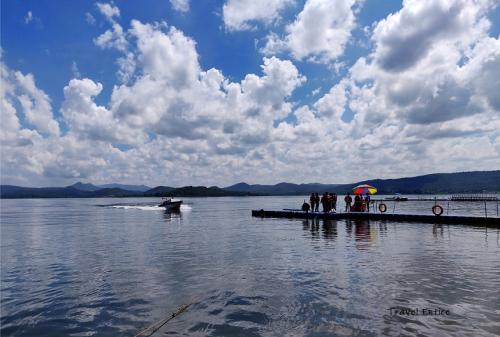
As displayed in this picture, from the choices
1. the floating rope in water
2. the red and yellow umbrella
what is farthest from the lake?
the red and yellow umbrella

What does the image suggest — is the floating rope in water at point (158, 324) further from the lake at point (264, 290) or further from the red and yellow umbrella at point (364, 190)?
the red and yellow umbrella at point (364, 190)

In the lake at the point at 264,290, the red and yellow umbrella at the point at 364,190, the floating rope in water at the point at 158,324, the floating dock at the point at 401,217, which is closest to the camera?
the floating rope in water at the point at 158,324

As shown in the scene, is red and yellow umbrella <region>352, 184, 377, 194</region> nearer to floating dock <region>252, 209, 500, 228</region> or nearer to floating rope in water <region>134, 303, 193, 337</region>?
floating dock <region>252, 209, 500, 228</region>

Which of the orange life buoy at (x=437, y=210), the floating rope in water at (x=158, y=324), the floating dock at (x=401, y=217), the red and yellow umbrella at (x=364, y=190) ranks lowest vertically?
the floating rope in water at (x=158, y=324)

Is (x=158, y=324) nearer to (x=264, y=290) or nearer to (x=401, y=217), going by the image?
(x=264, y=290)

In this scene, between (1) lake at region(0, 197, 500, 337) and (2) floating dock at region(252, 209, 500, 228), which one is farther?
(2) floating dock at region(252, 209, 500, 228)

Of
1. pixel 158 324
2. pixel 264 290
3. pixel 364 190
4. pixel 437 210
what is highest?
pixel 364 190

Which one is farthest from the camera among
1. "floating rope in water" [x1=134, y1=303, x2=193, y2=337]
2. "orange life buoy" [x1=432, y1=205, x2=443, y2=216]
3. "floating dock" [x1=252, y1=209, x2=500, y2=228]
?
"orange life buoy" [x1=432, y1=205, x2=443, y2=216]

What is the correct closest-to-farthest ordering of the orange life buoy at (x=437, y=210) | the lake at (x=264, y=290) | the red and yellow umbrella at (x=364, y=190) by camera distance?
the lake at (x=264, y=290) → the orange life buoy at (x=437, y=210) → the red and yellow umbrella at (x=364, y=190)

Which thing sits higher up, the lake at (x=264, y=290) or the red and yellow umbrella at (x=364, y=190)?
the red and yellow umbrella at (x=364, y=190)

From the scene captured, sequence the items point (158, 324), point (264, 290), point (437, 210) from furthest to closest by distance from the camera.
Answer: point (437, 210) → point (264, 290) → point (158, 324)

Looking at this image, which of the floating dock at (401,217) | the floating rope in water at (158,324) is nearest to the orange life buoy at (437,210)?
the floating dock at (401,217)

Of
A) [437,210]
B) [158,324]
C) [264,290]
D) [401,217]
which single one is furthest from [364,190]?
[158,324]

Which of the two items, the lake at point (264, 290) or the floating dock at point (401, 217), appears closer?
the lake at point (264, 290)
